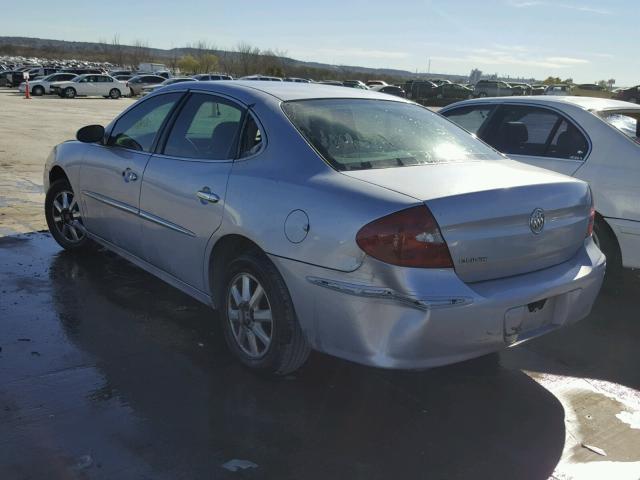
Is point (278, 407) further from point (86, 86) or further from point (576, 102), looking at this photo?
point (86, 86)

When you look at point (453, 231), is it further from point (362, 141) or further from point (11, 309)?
point (11, 309)

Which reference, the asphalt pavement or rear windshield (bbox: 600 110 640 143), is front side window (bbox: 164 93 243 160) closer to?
the asphalt pavement

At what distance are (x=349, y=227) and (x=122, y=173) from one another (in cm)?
236

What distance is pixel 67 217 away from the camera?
5723mm

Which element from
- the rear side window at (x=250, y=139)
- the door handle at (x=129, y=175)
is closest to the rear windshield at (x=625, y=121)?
the rear side window at (x=250, y=139)

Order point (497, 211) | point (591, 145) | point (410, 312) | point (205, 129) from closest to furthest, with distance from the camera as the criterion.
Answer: point (410, 312), point (497, 211), point (205, 129), point (591, 145)

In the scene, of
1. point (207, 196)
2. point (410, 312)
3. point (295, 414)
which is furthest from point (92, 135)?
point (410, 312)

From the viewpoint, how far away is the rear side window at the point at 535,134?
211 inches

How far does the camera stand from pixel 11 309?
178 inches

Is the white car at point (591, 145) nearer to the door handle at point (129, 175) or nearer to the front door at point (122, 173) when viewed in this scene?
the front door at point (122, 173)

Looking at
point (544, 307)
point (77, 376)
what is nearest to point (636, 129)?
point (544, 307)

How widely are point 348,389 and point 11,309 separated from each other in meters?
2.60

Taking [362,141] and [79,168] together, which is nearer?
[362,141]

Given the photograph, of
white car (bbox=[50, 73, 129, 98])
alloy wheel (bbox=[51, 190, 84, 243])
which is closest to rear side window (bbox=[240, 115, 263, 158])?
alloy wheel (bbox=[51, 190, 84, 243])
